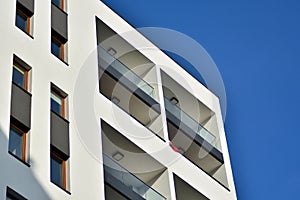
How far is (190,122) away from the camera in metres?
34.7

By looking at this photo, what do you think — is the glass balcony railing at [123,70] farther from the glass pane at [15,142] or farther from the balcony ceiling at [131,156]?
the glass pane at [15,142]

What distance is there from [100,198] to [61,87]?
418cm

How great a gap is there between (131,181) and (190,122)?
23.4 ft

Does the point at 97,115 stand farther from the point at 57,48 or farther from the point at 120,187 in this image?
the point at 57,48

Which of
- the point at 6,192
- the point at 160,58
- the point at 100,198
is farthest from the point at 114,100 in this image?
the point at 6,192

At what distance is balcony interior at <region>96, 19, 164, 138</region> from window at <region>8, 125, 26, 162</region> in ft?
26.0

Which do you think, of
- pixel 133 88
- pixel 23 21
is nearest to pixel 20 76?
pixel 23 21

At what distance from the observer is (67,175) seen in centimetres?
2327

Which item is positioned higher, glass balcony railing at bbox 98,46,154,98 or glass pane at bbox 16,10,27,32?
glass balcony railing at bbox 98,46,154,98

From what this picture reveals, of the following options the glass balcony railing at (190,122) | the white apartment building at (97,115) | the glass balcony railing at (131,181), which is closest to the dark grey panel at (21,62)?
the white apartment building at (97,115)

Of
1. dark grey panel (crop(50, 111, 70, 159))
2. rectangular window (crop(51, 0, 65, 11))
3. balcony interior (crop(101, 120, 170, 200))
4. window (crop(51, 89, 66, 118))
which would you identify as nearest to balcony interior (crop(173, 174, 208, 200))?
balcony interior (crop(101, 120, 170, 200))

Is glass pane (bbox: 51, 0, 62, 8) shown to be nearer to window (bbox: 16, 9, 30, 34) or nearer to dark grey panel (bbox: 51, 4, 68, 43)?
dark grey panel (bbox: 51, 4, 68, 43)

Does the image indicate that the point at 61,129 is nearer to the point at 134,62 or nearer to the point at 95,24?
the point at 95,24

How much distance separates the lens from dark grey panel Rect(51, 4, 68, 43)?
92.9 feet
